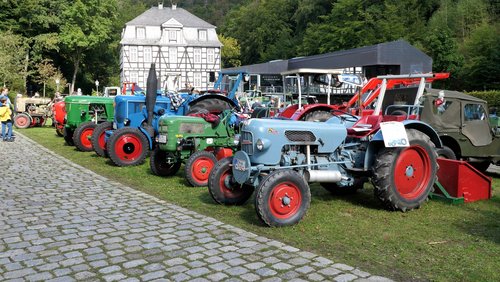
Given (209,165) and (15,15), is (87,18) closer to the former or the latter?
Result: (15,15)

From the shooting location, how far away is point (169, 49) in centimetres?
5238

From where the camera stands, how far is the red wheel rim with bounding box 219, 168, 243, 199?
256 inches

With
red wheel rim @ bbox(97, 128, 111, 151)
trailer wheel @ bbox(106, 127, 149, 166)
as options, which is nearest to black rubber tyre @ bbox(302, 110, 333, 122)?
trailer wheel @ bbox(106, 127, 149, 166)

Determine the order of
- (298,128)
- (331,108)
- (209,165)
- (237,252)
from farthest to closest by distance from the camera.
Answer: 1. (331,108)
2. (209,165)
3. (298,128)
4. (237,252)

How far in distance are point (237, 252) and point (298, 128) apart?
76.0 inches

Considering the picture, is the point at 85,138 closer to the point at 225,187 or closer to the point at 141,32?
the point at 225,187

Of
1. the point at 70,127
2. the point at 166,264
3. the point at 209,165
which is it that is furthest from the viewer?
the point at 70,127

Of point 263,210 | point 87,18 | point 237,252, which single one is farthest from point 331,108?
point 87,18

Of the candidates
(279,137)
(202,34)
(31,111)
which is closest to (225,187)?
(279,137)

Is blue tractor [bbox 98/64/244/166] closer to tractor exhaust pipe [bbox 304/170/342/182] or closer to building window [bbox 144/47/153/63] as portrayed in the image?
tractor exhaust pipe [bbox 304/170/342/182]

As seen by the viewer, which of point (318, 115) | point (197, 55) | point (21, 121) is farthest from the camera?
point (197, 55)

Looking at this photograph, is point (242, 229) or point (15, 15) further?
point (15, 15)

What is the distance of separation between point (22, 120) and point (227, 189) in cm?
1810

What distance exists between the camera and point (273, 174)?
5492mm
